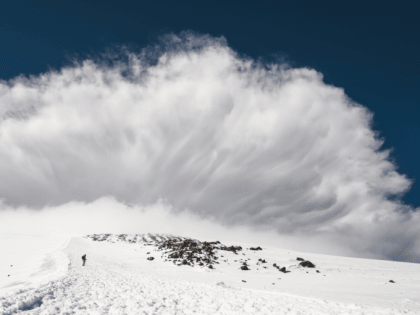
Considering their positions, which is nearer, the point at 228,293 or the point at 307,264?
the point at 228,293

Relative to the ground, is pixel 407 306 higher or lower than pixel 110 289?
higher

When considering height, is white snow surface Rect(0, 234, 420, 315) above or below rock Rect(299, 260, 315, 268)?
below

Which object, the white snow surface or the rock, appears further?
the rock

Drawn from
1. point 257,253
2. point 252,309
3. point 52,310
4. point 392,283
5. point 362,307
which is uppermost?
point 257,253

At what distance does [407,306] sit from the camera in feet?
45.9

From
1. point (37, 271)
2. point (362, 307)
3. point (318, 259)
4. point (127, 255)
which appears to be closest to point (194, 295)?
point (362, 307)

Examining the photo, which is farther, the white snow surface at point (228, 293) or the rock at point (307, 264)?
the rock at point (307, 264)

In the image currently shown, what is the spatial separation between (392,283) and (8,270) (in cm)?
4014

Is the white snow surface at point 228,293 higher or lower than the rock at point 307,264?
lower

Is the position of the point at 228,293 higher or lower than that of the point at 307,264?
lower

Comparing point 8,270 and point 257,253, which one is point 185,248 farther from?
point 8,270

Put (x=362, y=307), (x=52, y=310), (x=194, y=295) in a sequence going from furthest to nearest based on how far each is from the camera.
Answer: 1. (x=194, y=295)
2. (x=362, y=307)
3. (x=52, y=310)

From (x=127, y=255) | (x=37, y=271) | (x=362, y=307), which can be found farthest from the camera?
(x=127, y=255)

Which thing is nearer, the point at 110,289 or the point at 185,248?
the point at 110,289
